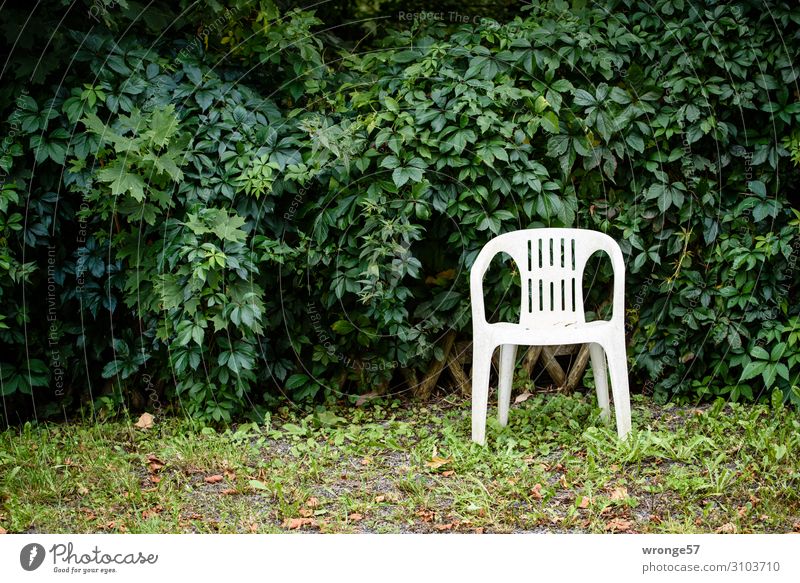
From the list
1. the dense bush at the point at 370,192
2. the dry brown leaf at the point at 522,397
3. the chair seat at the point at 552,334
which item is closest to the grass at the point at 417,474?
the dry brown leaf at the point at 522,397

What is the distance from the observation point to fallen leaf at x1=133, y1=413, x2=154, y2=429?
407 centimetres

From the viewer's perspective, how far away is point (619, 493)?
3.14m

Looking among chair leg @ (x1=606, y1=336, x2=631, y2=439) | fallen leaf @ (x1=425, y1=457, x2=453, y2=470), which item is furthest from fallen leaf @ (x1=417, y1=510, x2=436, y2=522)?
chair leg @ (x1=606, y1=336, x2=631, y2=439)

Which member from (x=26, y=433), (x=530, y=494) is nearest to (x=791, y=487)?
(x=530, y=494)

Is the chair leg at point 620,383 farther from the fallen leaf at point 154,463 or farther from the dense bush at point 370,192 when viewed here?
the fallen leaf at point 154,463

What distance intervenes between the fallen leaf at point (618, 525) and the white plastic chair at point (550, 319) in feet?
1.96

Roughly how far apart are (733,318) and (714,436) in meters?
0.71

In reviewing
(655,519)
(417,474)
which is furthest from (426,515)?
(655,519)

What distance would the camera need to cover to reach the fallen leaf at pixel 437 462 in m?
3.46

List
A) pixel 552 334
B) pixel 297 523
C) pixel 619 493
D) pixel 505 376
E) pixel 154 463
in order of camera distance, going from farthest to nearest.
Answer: pixel 505 376 < pixel 154 463 < pixel 552 334 < pixel 619 493 < pixel 297 523

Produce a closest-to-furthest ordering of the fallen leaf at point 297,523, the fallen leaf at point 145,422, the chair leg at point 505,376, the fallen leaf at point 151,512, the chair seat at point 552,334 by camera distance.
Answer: the fallen leaf at point 297,523 → the fallen leaf at point 151,512 → the chair seat at point 552,334 → the chair leg at point 505,376 → the fallen leaf at point 145,422

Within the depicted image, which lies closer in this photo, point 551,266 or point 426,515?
point 426,515

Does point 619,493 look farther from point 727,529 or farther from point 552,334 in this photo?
point 552,334

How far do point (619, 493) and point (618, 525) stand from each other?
0.20 m
